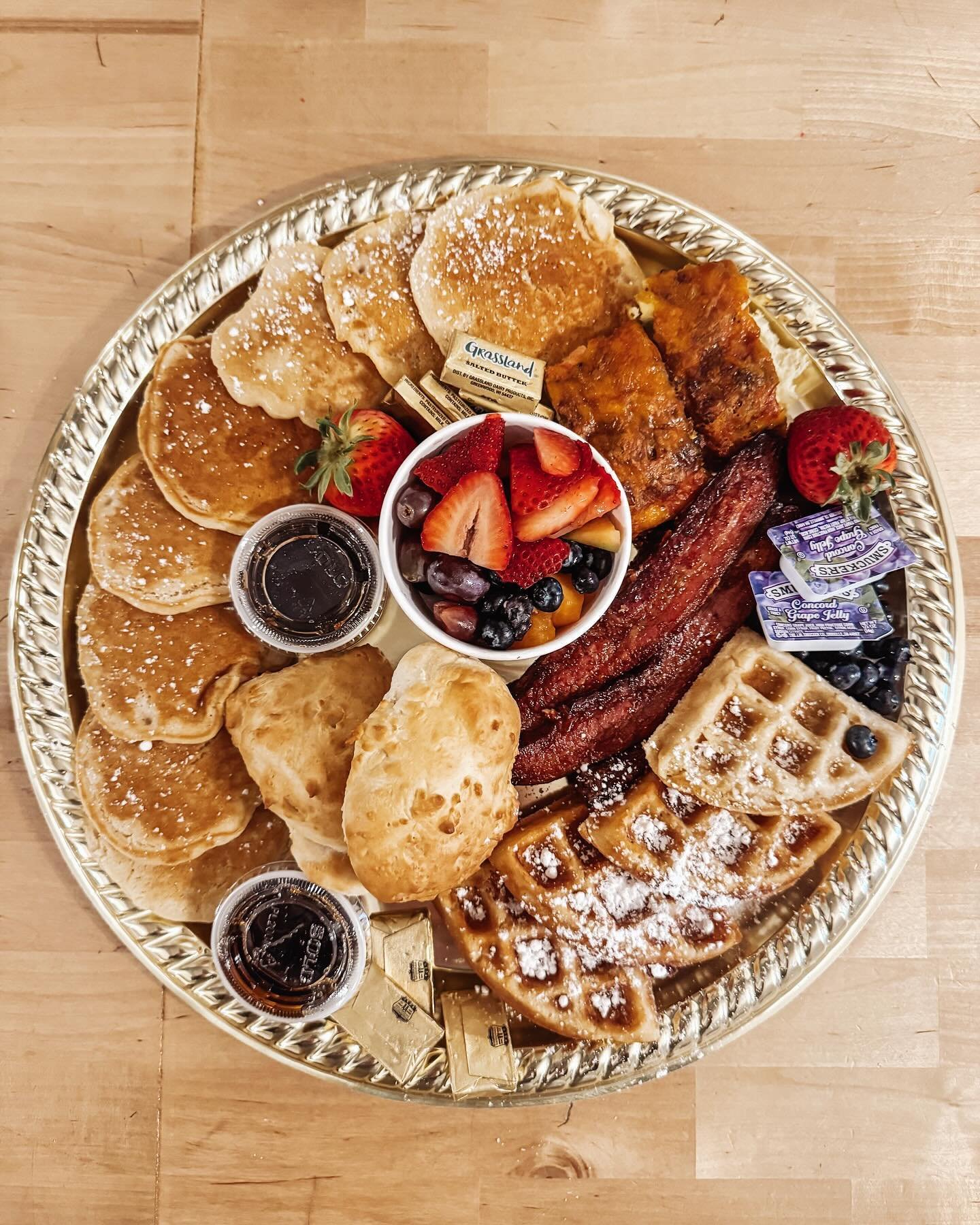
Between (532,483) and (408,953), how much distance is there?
0.97 m

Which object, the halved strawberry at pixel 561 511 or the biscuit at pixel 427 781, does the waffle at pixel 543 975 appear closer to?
the biscuit at pixel 427 781

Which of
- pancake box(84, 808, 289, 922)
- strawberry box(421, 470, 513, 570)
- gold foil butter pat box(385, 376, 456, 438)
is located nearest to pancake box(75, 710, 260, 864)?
pancake box(84, 808, 289, 922)

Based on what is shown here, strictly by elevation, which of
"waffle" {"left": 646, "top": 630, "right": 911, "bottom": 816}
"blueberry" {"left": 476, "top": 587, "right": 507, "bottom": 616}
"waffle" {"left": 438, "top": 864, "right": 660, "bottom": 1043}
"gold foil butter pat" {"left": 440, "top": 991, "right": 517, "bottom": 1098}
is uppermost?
"blueberry" {"left": 476, "top": 587, "right": 507, "bottom": 616}

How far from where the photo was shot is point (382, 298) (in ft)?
5.15

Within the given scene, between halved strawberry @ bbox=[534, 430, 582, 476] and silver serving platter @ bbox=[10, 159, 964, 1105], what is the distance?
22.4 inches

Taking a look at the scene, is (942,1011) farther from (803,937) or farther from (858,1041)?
(803,937)

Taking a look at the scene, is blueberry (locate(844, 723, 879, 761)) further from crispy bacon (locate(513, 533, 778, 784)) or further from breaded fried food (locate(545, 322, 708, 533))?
breaded fried food (locate(545, 322, 708, 533))

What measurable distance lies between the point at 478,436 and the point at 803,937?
47.8 inches

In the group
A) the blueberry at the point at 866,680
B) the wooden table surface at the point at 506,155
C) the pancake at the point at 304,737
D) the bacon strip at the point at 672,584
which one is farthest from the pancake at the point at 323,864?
the blueberry at the point at 866,680

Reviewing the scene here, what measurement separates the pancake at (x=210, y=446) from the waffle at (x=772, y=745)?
2.94ft

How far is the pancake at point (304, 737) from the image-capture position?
1.45 m

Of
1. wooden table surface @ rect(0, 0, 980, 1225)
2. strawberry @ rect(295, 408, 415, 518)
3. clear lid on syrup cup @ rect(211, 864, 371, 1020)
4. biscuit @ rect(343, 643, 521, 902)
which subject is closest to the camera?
biscuit @ rect(343, 643, 521, 902)

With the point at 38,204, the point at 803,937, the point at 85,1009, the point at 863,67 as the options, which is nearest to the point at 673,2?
the point at 863,67

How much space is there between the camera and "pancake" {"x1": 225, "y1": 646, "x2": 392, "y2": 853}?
145cm
